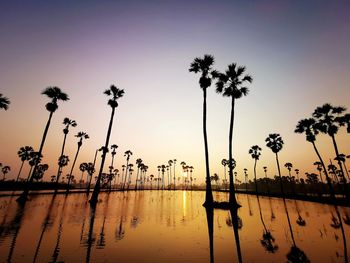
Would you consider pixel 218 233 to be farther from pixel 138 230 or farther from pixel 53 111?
pixel 53 111

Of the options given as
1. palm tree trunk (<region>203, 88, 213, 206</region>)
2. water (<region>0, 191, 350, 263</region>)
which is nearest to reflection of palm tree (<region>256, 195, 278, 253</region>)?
water (<region>0, 191, 350, 263</region>)

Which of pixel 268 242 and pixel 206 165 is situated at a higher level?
pixel 206 165

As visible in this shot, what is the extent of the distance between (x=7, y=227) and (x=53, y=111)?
28.5 metres

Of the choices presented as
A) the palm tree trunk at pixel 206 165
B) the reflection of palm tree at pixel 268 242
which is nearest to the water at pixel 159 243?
the reflection of palm tree at pixel 268 242

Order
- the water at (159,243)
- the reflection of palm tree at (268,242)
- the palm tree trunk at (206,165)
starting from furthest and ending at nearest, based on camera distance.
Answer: the palm tree trunk at (206,165) < the reflection of palm tree at (268,242) < the water at (159,243)

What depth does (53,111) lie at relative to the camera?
119ft

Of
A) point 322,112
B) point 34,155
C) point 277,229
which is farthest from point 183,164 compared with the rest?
point 277,229

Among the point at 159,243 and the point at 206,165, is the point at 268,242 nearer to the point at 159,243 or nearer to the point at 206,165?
the point at 159,243

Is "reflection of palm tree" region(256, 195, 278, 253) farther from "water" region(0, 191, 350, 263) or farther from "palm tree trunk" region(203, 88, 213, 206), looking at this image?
"palm tree trunk" region(203, 88, 213, 206)

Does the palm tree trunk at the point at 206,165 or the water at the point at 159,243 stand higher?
the palm tree trunk at the point at 206,165

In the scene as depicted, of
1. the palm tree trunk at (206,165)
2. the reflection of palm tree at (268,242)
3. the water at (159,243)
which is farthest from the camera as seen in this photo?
the palm tree trunk at (206,165)

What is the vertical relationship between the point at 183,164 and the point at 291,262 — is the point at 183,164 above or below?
above

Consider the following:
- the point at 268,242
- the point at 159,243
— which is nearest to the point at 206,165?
the point at 268,242

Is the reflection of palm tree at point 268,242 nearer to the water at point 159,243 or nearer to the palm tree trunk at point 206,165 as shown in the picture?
the water at point 159,243
